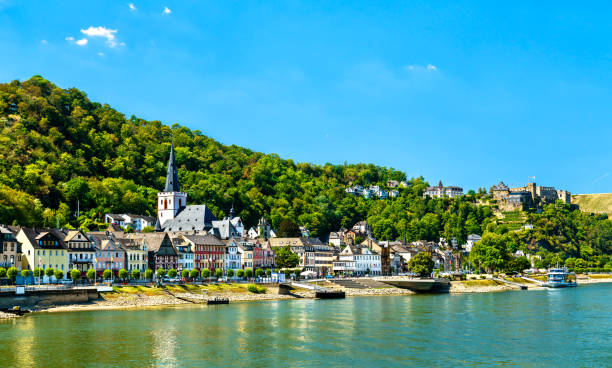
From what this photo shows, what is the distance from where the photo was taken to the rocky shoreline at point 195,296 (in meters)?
66.1

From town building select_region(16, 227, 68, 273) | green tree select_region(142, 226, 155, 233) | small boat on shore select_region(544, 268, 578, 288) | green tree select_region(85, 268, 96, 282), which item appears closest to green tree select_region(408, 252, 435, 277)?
small boat on shore select_region(544, 268, 578, 288)

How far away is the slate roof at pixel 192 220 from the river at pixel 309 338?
57.9m

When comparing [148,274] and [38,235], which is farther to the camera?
[148,274]

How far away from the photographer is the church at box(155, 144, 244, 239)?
12306cm

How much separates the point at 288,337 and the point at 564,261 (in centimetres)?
14479

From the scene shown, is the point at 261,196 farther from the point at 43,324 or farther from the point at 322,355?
the point at 322,355

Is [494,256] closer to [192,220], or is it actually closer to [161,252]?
[192,220]

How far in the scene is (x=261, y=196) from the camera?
591 ft

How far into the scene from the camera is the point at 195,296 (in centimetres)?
7806

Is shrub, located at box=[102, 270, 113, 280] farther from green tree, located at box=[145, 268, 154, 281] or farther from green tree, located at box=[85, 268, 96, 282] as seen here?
green tree, located at box=[145, 268, 154, 281]

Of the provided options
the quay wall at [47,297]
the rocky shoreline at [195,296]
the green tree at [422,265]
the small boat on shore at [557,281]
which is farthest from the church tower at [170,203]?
the small boat on shore at [557,281]

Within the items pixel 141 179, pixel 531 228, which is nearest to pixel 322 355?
pixel 141 179

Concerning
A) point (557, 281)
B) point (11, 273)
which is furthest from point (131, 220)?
point (557, 281)

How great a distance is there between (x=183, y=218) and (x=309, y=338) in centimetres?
8701
